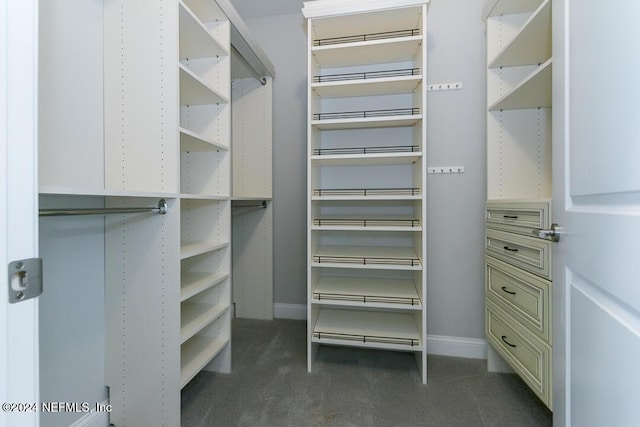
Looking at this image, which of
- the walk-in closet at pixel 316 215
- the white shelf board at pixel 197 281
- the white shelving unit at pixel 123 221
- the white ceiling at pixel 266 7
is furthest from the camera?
the white ceiling at pixel 266 7

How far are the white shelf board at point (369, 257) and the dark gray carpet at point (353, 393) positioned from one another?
0.65m

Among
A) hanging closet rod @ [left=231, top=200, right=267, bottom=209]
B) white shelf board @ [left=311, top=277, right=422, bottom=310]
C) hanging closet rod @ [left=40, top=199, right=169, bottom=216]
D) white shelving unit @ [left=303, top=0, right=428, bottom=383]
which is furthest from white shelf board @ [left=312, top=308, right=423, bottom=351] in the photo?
hanging closet rod @ [left=40, top=199, right=169, bottom=216]

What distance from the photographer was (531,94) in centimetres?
150

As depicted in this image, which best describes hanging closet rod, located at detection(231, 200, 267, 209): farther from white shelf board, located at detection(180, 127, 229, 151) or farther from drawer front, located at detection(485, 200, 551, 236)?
drawer front, located at detection(485, 200, 551, 236)

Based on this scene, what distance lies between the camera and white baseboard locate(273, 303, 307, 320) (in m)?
2.39

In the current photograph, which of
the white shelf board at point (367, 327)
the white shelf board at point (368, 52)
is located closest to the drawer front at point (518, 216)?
the white shelf board at point (367, 327)

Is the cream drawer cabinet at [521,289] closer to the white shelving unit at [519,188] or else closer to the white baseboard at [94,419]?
Result: the white shelving unit at [519,188]

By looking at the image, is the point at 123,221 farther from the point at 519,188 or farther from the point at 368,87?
the point at 519,188

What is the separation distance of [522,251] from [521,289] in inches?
7.2

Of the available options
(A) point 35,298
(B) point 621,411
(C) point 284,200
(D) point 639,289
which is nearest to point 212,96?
(C) point 284,200

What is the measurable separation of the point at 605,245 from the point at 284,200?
2.03 metres

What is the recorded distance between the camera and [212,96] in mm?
1585

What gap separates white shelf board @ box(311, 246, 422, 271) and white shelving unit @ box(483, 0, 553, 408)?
47cm

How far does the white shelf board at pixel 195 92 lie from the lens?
1337 mm
